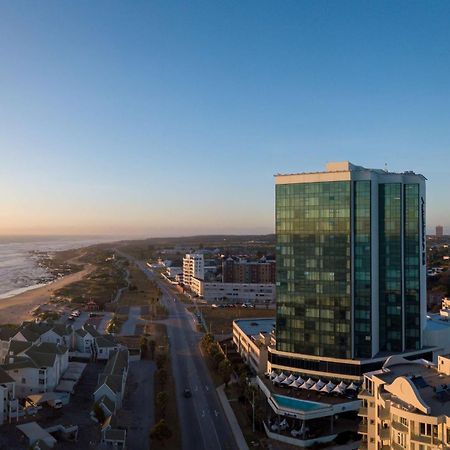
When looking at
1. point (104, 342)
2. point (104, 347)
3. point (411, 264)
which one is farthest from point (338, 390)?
point (104, 342)

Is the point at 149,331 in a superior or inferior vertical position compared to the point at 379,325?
inferior

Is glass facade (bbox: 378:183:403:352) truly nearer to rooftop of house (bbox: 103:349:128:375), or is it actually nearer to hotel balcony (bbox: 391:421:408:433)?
hotel balcony (bbox: 391:421:408:433)

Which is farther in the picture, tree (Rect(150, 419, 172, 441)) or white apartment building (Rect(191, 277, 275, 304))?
white apartment building (Rect(191, 277, 275, 304))

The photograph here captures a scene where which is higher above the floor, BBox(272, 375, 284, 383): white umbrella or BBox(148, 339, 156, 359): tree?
BBox(272, 375, 284, 383): white umbrella

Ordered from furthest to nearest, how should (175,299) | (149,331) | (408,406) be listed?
(175,299) < (149,331) < (408,406)

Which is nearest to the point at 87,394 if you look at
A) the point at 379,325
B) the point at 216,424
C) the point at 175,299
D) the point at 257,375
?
the point at 216,424

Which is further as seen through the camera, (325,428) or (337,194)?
(337,194)

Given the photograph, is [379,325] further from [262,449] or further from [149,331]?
[149,331]

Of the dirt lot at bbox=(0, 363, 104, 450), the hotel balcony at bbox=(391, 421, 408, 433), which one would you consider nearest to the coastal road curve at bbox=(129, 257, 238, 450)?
the dirt lot at bbox=(0, 363, 104, 450)
